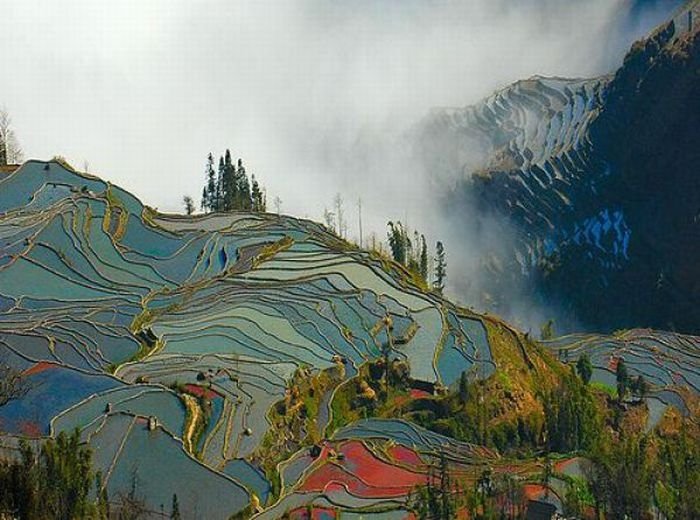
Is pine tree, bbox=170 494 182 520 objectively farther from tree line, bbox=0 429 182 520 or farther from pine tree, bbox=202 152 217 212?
pine tree, bbox=202 152 217 212

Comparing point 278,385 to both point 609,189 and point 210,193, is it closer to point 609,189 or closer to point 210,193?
point 210,193

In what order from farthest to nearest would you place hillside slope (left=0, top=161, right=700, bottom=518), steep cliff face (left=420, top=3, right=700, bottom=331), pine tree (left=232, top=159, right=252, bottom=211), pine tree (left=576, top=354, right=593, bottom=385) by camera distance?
steep cliff face (left=420, top=3, right=700, bottom=331)
pine tree (left=232, top=159, right=252, bottom=211)
pine tree (left=576, top=354, right=593, bottom=385)
hillside slope (left=0, top=161, right=700, bottom=518)

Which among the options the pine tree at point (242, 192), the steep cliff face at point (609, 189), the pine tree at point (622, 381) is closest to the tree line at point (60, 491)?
the pine tree at point (622, 381)

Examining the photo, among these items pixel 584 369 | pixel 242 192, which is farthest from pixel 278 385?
pixel 242 192

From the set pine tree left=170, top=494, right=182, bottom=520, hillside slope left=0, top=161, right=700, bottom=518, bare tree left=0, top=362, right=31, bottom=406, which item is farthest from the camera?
hillside slope left=0, top=161, right=700, bottom=518

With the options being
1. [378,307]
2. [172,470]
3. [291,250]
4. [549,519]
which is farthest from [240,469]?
[291,250]

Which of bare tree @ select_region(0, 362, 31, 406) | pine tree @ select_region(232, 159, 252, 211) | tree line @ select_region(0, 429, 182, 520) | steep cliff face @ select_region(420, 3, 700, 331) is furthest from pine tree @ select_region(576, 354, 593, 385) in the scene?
steep cliff face @ select_region(420, 3, 700, 331)
